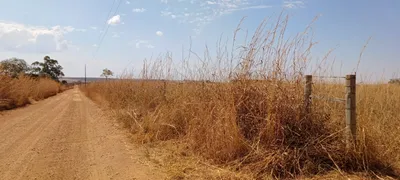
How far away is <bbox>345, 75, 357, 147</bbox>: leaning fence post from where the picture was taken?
4316 millimetres

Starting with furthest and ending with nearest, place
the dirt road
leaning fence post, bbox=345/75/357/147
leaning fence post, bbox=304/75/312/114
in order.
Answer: leaning fence post, bbox=304/75/312/114 < the dirt road < leaning fence post, bbox=345/75/357/147

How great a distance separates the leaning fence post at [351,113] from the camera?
432cm

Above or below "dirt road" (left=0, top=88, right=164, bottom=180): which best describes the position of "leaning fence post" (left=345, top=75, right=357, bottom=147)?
above

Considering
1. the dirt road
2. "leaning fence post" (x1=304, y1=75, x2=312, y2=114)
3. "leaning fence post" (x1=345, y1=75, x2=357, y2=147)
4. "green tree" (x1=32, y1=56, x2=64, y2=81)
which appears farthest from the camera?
"green tree" (x1=32, y1=56, x2=64, y2=81)

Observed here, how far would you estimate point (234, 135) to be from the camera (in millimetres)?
4812

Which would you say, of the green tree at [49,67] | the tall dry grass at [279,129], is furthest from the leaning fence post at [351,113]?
the green tree at [49,67]

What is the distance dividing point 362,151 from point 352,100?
75 centimetres

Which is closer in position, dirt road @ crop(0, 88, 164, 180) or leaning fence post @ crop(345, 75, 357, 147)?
leaning fence post @ crop(345, 75, 357, 147)

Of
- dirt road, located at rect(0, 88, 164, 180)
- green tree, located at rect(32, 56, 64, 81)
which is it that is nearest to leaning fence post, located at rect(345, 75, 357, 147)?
dirt road, located at rect(0, 88, 164, 180)

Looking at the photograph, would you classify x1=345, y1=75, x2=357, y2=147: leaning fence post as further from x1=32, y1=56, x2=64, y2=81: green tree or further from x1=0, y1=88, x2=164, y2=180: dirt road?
x1=32, y1=56, x2=64, y2=81: green tree

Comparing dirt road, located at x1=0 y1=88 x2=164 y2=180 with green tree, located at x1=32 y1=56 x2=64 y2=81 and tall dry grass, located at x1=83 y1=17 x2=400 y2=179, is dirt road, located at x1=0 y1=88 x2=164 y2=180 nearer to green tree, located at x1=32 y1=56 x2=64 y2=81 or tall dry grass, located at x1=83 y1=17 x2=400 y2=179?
tall dry grass, located at x1=83 y1=17 x2=400 y2=179

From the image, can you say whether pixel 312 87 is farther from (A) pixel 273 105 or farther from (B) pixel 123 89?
(B) pixel 123 89

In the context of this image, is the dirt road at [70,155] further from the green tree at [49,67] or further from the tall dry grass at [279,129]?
the green tree at [49,67]

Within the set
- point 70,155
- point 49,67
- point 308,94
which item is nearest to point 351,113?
point 308,94
